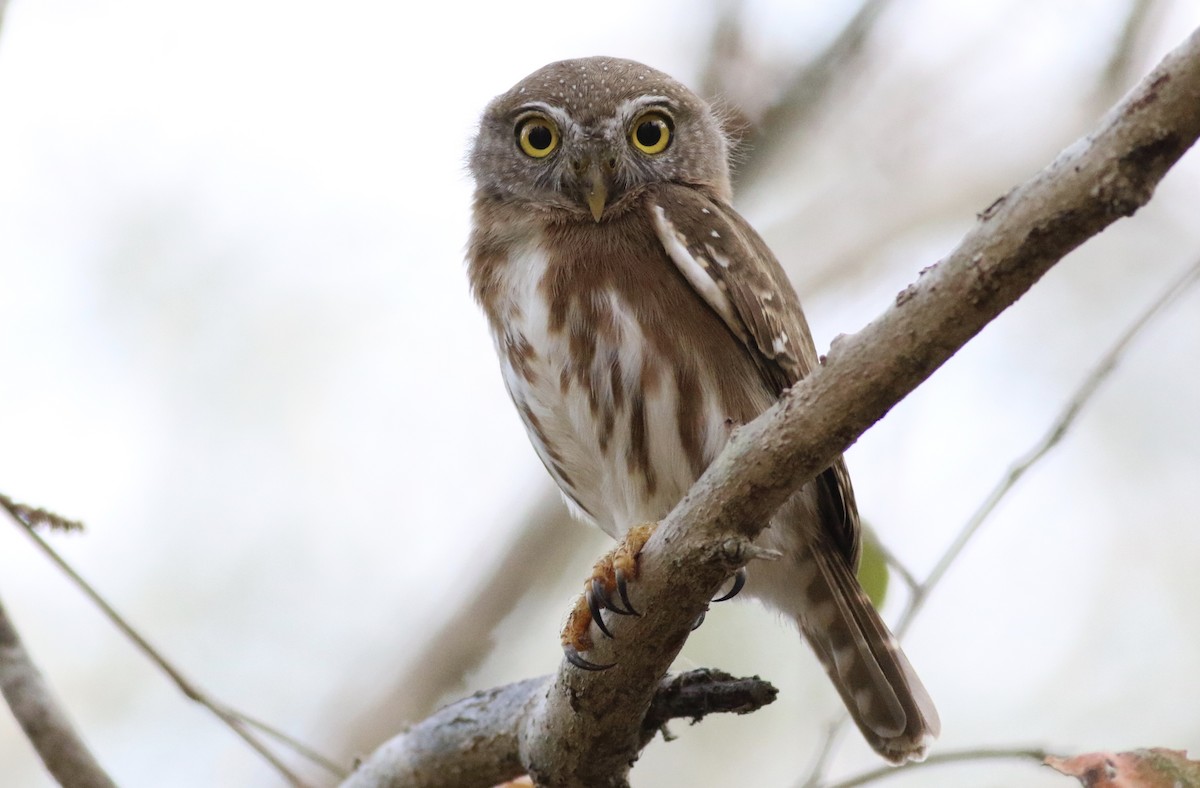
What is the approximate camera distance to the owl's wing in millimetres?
3744

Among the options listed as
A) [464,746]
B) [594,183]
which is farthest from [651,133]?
[464,746]

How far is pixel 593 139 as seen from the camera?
4.57 metres

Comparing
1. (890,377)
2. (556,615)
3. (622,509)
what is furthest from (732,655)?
(890,377)

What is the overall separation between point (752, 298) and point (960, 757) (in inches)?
58.8

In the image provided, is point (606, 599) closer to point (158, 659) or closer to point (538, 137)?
point (158, 659)

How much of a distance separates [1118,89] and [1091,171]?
5188 mm

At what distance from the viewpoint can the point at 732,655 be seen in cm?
723

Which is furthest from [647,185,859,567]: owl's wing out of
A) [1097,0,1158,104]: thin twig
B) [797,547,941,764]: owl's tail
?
[1097,0,1158,104]: thin twig

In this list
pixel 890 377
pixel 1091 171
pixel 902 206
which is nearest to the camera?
pixel 1091 171

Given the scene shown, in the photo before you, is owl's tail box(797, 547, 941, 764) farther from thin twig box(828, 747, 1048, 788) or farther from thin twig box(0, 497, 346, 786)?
thin twig box(0, 497, 346, 786)

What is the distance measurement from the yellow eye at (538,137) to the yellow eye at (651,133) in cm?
32

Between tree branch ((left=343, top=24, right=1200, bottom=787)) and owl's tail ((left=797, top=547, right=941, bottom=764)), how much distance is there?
1058 millimetres

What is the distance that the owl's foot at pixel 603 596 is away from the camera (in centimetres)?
298

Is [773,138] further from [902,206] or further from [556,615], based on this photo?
[556,615]
